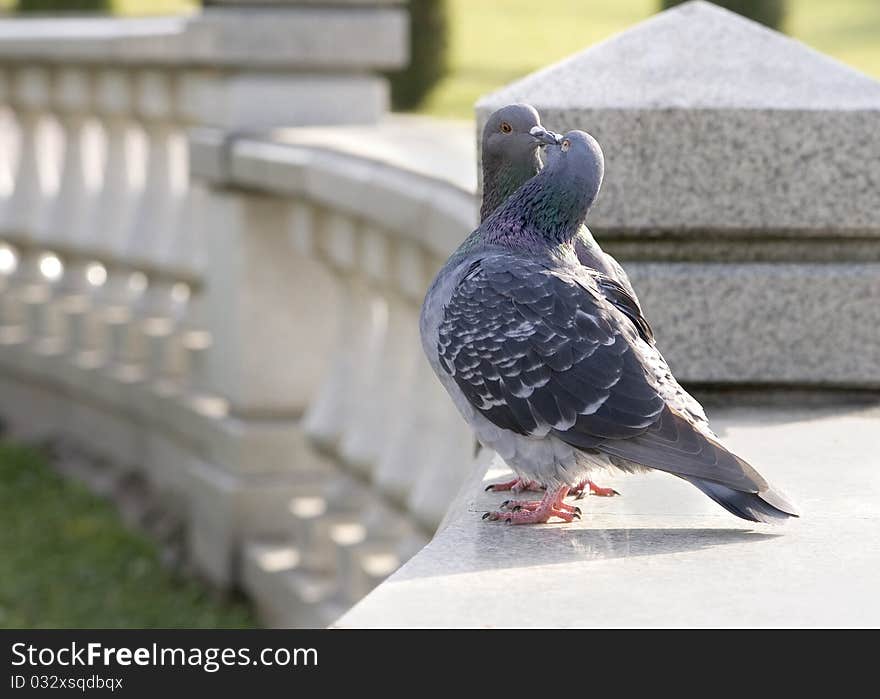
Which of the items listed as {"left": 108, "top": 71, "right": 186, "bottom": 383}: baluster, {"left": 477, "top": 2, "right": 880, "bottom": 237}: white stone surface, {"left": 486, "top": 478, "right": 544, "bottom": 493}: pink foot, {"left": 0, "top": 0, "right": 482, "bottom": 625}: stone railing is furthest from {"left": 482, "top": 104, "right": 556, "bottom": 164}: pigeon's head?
{"left": 108, "top": 71, "right": 186, "bottom": 383}: baluster

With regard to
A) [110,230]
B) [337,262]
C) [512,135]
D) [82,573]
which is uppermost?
[512,135]

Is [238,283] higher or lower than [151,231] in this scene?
higher

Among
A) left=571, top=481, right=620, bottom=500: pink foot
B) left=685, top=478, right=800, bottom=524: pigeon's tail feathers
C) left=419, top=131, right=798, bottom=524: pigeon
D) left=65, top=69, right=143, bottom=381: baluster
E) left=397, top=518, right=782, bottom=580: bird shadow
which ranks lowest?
left=65, top=69, right=143, bottom=381: baluster

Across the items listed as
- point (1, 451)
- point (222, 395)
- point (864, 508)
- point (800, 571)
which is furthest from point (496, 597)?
point (1, 451)

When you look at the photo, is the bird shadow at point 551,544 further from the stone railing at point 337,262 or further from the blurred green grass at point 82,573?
the blurred green grass at point 82,573

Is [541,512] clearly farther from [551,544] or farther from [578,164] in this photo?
[578,164]

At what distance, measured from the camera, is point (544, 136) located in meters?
3.85

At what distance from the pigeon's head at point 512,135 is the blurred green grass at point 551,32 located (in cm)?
1296

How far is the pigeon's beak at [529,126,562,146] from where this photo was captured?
3.78 meters

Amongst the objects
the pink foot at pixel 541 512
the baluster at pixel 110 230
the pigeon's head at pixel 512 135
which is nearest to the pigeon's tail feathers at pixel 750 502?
the pink foot at pixel 541 512

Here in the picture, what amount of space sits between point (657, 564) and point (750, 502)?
0.30 metres

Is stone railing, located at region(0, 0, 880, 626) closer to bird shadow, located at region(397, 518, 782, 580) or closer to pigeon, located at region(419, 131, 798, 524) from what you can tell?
bird shadow, located at region(397, 518, 782, 580)

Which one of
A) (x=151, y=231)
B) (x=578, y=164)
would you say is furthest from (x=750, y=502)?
(x=151, y=231)
